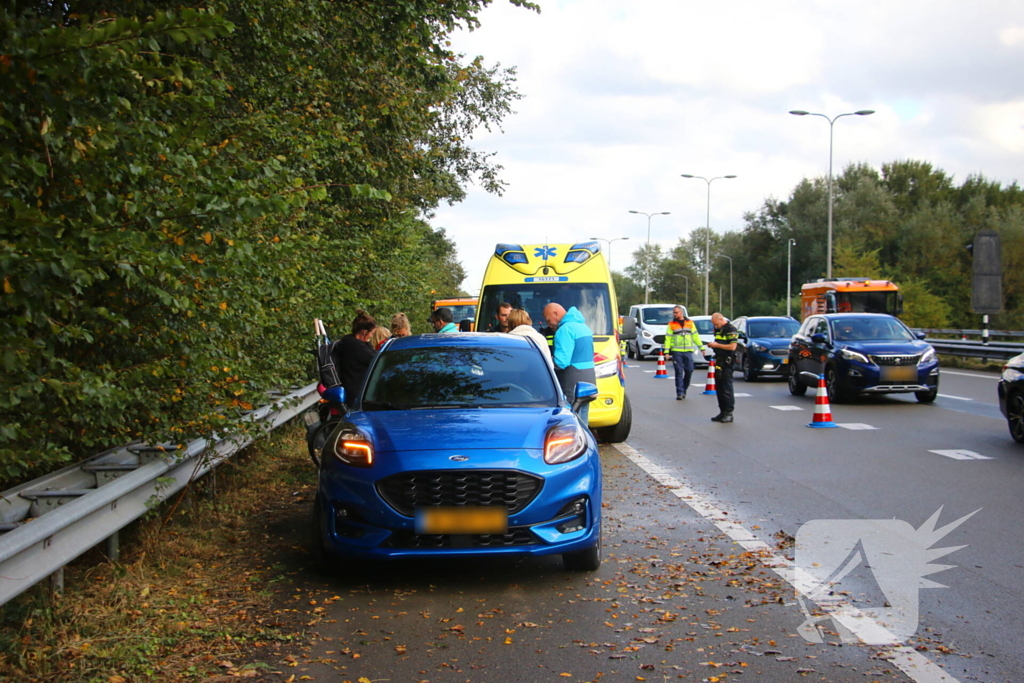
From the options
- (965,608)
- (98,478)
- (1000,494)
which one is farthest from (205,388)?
(1000,494)

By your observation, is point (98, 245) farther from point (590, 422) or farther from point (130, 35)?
point (590, 422)

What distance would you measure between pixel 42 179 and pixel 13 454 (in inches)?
49.0

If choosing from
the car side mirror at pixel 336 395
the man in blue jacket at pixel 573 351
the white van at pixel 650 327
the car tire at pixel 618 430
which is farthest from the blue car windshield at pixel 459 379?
the white van at pixel 650 327

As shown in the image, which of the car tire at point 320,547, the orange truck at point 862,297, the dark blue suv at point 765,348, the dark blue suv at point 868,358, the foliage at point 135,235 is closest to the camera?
the foliage at point 135,235

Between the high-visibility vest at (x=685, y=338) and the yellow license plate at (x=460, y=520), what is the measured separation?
611 inches

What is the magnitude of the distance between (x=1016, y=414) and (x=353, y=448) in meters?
9.68

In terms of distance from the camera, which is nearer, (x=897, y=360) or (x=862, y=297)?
(x=897, y=360)

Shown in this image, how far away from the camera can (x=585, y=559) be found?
644 centimetres

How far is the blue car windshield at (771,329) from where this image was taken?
2758 centimetres

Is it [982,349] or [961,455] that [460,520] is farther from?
[982,349]

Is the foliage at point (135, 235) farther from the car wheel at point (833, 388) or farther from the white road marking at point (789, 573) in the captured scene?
the car wheel at point (833, 388)

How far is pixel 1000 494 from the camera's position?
9297 millimetres

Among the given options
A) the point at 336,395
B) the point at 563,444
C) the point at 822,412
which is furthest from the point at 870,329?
the point at 563,444
